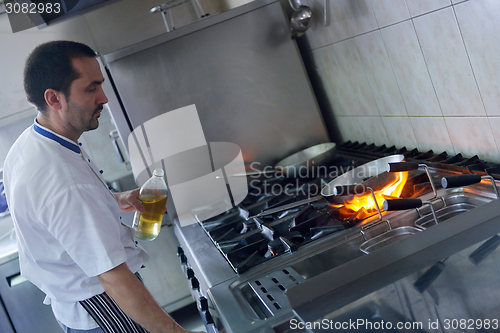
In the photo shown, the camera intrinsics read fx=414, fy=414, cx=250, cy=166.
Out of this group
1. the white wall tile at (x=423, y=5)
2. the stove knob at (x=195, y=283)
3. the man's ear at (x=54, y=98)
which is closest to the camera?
the man's ear at (x=54, y=98)

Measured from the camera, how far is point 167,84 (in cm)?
165

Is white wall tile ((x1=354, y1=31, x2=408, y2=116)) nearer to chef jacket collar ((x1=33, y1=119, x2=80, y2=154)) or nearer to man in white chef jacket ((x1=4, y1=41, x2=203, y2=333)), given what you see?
man in white chef jacket ((x1=4, y1=41, x2=203, y2=333))

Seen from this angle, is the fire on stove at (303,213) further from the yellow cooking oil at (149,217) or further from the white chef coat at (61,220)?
the white chef coat at (61,220)

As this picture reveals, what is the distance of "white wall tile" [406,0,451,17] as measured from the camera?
1035mm

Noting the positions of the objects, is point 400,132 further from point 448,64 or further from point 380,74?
point 448,64

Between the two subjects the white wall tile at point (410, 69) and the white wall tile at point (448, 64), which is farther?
the white wall tile at point (410, 69)

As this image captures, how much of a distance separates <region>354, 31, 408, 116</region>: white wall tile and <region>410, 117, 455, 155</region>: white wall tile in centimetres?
7

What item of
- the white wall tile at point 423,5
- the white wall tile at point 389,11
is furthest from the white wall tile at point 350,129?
the white wall tile at point 423,5

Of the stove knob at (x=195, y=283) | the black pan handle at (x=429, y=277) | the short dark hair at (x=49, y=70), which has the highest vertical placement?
the short dark hair at (x=49, y=70)

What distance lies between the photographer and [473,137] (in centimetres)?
112

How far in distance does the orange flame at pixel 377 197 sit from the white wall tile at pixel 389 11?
461mm

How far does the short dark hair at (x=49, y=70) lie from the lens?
928mm

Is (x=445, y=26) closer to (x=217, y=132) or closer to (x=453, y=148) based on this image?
(x=453, y=148)

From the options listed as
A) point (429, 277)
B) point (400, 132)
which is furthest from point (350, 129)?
point (429, 277)
